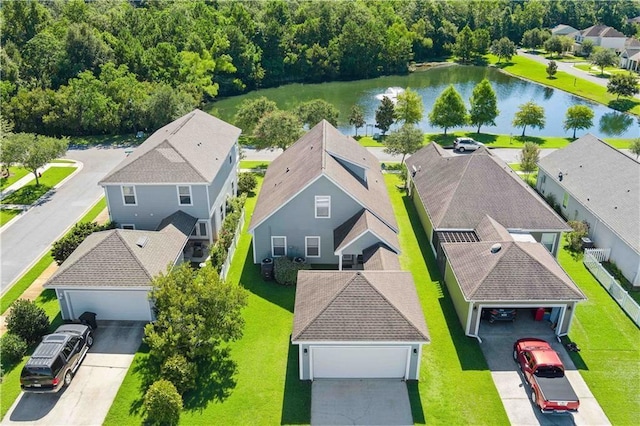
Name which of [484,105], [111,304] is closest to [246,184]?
[111,304]

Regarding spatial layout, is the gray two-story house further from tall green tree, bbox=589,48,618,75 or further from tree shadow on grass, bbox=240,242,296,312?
tall green tree, bbox=589,48,618,75

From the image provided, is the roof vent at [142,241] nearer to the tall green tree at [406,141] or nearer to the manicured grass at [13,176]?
the manicured grass at [13,176]

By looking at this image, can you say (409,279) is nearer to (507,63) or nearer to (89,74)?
(89,74)

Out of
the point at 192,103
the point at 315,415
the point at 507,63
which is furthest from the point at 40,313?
the point at 507,63

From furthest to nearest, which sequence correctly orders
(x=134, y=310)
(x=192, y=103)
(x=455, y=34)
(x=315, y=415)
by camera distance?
(x=455, y=34), (x=192, y=103), (x=134, y=310), (x=315, y=415)

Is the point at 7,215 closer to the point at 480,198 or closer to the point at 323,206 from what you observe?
the point at 323,206

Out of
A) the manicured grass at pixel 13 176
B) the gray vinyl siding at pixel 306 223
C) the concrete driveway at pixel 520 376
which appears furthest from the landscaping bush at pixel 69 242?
the concrete driveway at pixel 520 376
